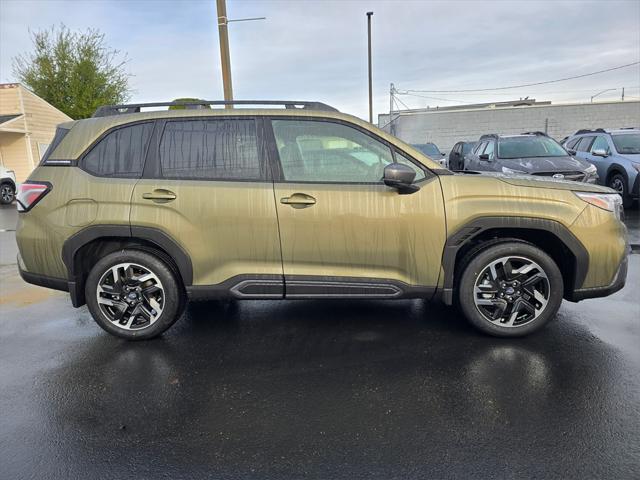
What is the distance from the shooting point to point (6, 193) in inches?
635

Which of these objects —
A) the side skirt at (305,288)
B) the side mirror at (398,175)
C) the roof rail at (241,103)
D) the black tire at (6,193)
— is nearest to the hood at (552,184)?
the side mirror at (398,175)

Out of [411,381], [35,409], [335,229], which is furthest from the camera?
[335,229]

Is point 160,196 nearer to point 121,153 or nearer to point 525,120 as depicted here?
point 121,153

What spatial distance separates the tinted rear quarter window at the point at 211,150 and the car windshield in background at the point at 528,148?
752 centimetres

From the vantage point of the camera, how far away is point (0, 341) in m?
4.05

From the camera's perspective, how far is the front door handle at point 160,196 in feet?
11.9

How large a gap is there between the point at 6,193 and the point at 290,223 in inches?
654

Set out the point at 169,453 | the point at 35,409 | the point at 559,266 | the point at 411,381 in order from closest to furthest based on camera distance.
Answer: the point at 169,453 < the point at 35,409 < the point at 411,381 < the point at 559,266

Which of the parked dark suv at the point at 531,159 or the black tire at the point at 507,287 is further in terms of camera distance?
the parked dark suv at the point at 531,159

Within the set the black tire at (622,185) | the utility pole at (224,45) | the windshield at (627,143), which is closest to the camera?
the utility pole at (224,45)

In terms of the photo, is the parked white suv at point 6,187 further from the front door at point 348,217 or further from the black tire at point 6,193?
the front door at point 348,217

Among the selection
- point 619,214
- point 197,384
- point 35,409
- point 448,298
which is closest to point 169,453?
point 197,384

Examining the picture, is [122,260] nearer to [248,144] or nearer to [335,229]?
[248,144]

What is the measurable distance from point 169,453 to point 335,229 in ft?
6.20
